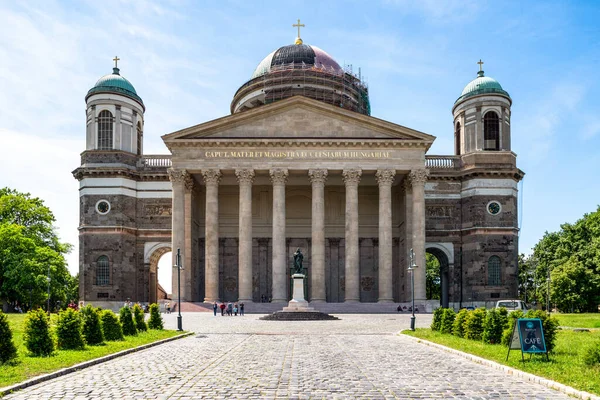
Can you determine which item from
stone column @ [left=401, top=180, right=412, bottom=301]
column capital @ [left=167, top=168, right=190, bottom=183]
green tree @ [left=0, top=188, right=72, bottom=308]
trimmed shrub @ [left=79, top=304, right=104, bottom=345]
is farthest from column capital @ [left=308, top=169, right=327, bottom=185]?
trimmed shrub @ [left=79, top=304, right=104, bottom=345]

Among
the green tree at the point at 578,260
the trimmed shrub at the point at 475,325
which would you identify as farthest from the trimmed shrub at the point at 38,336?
the green tree at the point at 578,260

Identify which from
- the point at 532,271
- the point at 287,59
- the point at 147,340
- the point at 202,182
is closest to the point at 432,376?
the point at 147,340

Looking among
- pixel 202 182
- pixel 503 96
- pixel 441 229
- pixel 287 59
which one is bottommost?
pixel 441 229

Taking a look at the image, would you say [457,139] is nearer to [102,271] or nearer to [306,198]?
[306,198]

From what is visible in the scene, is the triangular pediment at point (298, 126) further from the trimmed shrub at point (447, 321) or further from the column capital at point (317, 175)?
the trimmed shrub at point (447, 321)

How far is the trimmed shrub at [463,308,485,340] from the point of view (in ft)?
92.9

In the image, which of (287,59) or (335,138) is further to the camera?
(287,59)

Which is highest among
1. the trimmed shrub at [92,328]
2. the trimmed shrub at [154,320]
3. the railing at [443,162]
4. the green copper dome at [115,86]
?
the green copper dome at [115,86]

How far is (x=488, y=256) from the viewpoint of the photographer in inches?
2859

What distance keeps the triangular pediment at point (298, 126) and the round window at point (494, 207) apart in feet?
41.2

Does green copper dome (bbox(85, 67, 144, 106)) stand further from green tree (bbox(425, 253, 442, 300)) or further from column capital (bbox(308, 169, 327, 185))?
green tree (bbox(425, 253, 442, 300))

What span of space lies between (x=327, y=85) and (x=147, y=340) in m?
59.6

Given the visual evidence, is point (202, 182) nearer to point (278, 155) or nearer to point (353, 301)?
point (278, 155)

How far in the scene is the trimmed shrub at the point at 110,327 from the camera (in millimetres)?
27375
